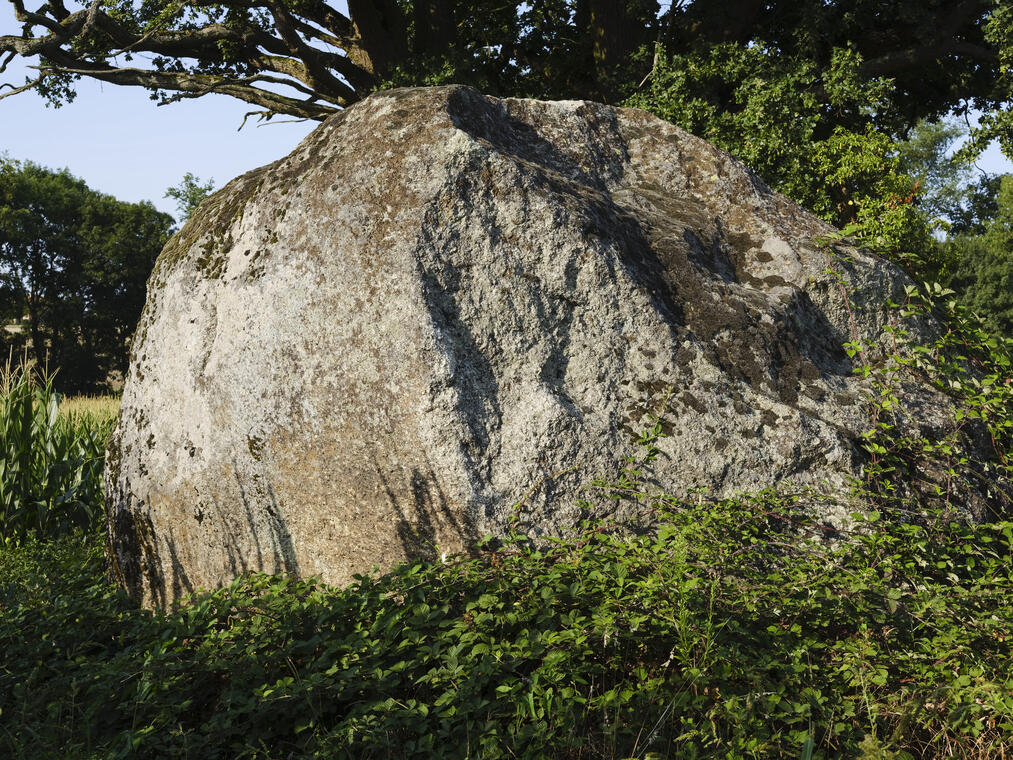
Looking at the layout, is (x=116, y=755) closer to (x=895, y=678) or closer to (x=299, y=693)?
(x=299, y=693)

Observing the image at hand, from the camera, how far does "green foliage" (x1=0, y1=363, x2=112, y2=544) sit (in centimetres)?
668

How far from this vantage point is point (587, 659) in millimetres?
3193

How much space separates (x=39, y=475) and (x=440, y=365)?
513 centimetres

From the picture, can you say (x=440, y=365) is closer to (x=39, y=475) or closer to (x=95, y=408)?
(x=39, y=475)

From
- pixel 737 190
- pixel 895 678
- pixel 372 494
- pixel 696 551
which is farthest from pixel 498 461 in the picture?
pixel 737 190

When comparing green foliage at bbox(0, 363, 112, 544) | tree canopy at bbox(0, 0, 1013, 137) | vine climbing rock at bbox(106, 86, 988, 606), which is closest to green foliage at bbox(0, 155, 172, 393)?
tree canopy at bbox(0, 0, 1013, 137)

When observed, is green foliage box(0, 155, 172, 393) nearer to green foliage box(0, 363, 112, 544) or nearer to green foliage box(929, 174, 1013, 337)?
green foliage box(0, 363, 112, 544)

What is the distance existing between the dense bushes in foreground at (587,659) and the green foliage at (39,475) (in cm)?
324

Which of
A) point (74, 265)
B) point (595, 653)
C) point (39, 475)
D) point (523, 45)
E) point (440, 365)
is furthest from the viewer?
point (74, 265)

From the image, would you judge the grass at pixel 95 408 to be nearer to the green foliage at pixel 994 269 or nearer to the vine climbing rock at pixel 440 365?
the vine climbing rock at pixel 440 365

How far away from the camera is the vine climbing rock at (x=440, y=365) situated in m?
3.89

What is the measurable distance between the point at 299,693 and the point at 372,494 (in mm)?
1177

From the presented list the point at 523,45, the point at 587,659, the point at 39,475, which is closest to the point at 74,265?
the point at 523,45

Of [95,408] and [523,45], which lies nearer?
[95,408]
